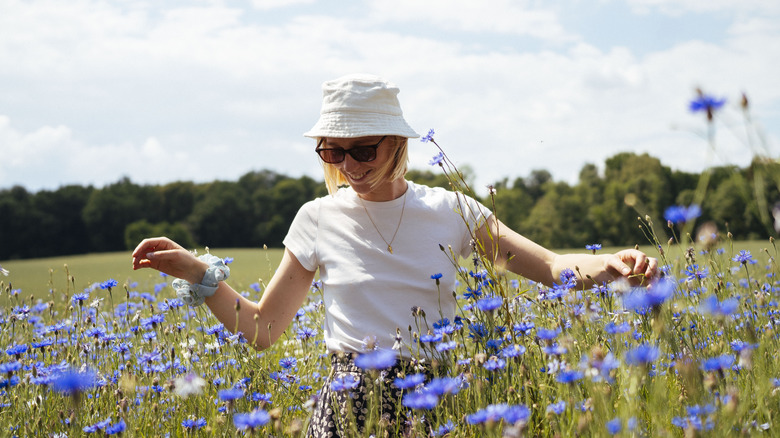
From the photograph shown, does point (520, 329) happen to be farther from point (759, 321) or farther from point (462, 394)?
point (759, 321)

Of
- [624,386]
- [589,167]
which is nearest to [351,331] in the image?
[624,386]

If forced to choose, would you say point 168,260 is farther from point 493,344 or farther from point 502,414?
point 502,414

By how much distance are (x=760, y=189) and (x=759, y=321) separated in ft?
4.39

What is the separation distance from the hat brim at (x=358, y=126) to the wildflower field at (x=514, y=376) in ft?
1.68

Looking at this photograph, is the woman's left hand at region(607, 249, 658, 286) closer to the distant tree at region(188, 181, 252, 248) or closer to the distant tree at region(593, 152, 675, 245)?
the distant tree at region(593, 152, 675, 245)

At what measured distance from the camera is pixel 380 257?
221 cm

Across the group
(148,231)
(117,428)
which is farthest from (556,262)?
(148,231)

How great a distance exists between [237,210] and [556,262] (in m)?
48.1

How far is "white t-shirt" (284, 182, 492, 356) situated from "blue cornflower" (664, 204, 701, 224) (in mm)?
698

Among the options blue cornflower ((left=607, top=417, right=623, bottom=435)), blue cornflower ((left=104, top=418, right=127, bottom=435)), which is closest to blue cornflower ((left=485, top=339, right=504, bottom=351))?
blue cornflower ((left=607, top=417, right=623, bottom=435))

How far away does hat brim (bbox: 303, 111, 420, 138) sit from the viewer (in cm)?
206

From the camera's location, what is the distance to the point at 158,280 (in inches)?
241

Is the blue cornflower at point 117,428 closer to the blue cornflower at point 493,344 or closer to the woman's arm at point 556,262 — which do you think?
the blue cornflower at point 493,344

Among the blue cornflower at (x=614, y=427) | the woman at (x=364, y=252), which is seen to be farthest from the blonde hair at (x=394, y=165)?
the blue cornflower at (x=614, y=427)
